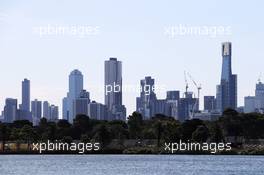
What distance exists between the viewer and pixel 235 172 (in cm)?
11681

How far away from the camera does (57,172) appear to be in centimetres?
11294

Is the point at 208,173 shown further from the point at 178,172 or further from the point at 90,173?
the point at 90,173

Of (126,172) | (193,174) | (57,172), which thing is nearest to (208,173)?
(193,174)

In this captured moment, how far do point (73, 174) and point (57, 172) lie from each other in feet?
14.1

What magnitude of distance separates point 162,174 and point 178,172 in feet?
16.0

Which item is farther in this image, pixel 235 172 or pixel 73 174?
pixel 235 172

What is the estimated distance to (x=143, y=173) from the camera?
111 meters

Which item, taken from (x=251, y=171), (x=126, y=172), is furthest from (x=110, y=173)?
(x=251, y=171)

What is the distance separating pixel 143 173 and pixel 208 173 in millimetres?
8195

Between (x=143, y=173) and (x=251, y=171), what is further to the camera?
(x=251, y=171)

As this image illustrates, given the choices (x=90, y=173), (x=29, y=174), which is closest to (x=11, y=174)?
(x=29, y=174)

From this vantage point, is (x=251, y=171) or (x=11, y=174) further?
(x=251, y=171)

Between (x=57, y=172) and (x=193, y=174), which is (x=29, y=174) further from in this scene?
(x=193, y=174)

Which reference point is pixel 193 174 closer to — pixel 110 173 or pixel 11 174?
pixel 110 173
